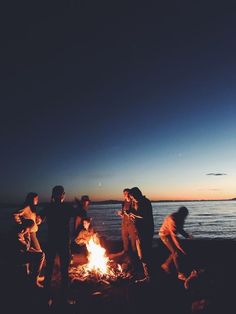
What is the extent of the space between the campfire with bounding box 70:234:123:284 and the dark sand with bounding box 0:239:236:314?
31 centimetres

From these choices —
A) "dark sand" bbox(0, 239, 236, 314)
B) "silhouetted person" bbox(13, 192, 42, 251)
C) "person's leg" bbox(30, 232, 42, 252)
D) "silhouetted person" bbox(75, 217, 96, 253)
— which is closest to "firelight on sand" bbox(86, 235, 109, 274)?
"silhouetted person" bbox(75, 217, 96, 253)

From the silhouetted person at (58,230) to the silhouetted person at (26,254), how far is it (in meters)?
0.89

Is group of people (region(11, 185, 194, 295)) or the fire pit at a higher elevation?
group of people (region(11, 185, 194, 295))

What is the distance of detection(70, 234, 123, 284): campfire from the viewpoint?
8281mm

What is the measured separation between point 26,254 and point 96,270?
2.33 metres

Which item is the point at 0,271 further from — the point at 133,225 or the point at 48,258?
the point at 133,225


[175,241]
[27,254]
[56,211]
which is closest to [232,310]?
[175,241]

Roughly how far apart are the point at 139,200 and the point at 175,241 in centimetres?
152

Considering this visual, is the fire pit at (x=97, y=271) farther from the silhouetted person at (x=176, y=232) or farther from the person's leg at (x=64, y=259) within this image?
the person's leg at (x=64, y=259)

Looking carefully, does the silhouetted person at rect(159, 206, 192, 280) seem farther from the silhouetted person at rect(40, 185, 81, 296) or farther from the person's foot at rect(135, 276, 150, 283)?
Result: the silhouetted person at rect(40, 185, 81, 296)

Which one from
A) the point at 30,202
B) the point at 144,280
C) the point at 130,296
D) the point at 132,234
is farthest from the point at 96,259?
the point at 30,202

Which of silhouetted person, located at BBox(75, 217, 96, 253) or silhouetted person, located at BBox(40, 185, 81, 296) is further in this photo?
silhouetted person, located at BBox(75, 217, 96, 253)

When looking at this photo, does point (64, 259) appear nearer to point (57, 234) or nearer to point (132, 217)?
point (57, 234)

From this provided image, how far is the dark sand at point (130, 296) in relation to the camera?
244 inches
